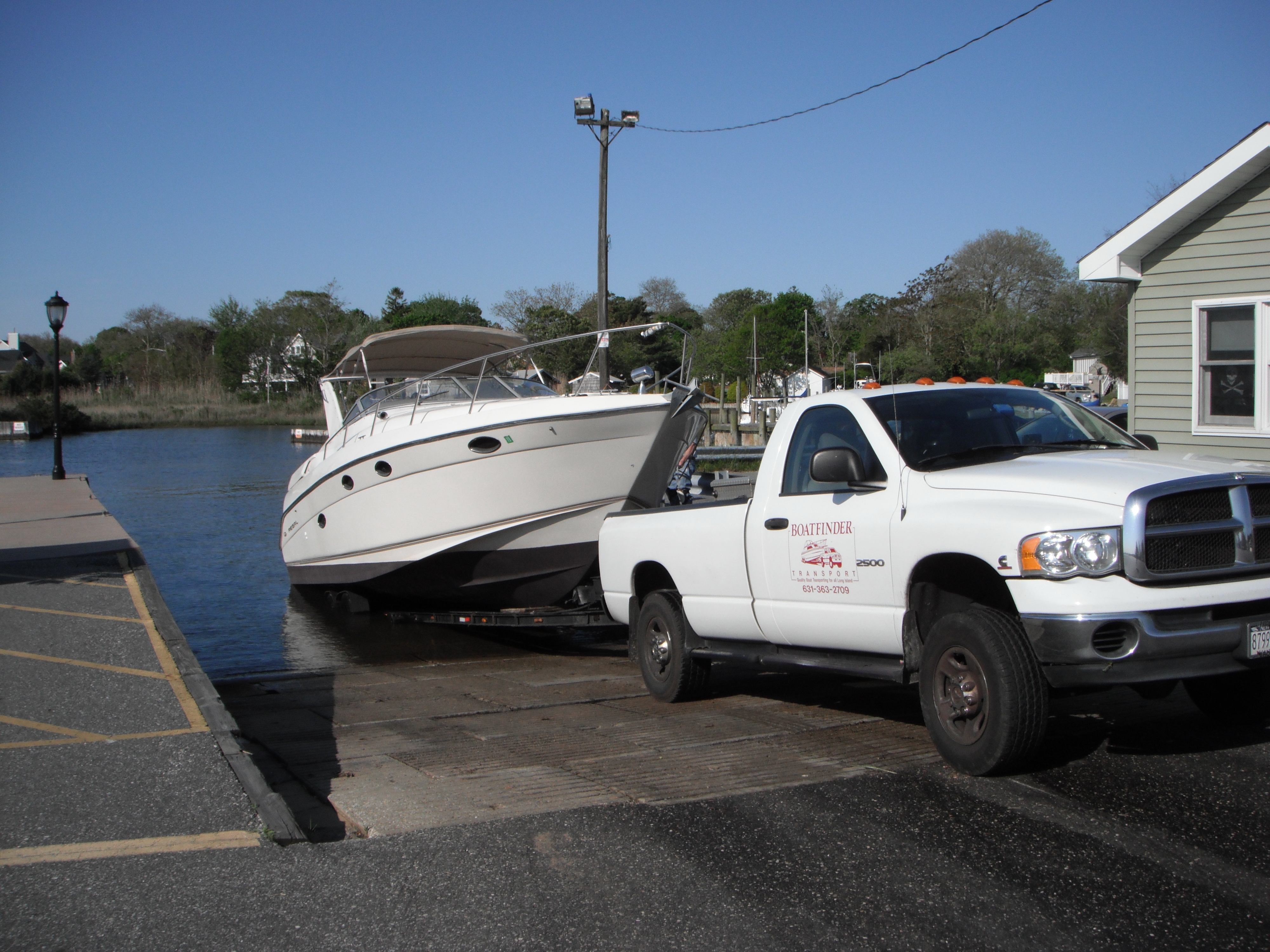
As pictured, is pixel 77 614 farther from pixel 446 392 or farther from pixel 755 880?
pixel 755 880

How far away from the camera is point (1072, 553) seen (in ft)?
15.2

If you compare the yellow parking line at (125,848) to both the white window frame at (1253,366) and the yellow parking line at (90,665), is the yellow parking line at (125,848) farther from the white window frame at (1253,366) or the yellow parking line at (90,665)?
the white window frame at (1253,366)

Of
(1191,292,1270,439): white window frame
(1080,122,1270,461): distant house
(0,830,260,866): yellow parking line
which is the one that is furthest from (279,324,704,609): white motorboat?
(0,830,260,866): yellow parking line

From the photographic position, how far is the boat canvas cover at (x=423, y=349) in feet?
46.8

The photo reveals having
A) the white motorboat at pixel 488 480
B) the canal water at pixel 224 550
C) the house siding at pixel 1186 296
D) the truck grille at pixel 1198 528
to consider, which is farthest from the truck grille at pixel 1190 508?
the canal water at pixel 224 550

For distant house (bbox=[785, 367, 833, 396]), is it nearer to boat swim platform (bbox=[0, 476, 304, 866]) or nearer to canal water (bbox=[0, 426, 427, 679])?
canal water (bbox=[0, 426, 427, 679])

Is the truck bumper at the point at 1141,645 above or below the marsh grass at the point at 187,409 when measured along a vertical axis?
below

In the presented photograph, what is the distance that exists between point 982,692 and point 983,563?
0.60 m

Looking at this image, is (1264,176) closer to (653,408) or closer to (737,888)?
(653,408)

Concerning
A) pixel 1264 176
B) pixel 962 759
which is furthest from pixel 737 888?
pixel 1264 176

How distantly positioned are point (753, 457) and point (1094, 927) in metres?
28.0

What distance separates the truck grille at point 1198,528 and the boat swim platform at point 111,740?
3717 millimetres

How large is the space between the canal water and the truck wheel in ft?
27.3

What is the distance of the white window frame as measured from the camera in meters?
11.9
